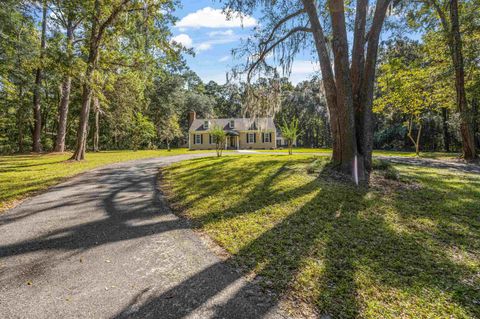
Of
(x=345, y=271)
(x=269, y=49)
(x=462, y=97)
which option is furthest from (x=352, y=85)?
(x=462, y=97)

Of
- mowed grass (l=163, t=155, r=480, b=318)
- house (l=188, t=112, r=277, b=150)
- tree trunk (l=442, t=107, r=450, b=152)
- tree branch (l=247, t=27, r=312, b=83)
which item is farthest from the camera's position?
house (l=188, t=112, r=277, b=150)

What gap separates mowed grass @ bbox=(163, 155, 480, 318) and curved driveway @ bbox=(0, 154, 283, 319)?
0.41m

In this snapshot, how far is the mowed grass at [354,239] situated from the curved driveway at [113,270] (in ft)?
1.34

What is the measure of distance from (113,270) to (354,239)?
3.11 m

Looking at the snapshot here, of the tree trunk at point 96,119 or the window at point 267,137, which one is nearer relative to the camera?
the tree trunk at point 96,119

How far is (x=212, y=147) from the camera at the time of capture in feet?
108

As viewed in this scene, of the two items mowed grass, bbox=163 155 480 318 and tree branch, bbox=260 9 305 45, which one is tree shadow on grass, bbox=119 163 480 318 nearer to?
mowed grass, bbox=163 155 480 318

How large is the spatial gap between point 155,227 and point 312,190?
350cm

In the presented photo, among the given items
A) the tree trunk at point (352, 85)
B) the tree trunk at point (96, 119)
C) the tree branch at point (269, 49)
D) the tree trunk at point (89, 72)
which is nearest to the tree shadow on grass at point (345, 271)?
the tree trunk at point (352, 85)

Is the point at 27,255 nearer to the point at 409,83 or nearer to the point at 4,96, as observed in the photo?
the point at 409,83

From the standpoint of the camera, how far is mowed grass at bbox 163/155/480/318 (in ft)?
7.60

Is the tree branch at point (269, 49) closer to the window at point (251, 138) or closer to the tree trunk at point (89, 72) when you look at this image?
the tree trunk at point (89, 72)

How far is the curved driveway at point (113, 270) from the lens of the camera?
2176mm

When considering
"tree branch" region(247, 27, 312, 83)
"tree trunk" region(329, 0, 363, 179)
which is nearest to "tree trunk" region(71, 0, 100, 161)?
"tree branch" region(247, 27, 312, 83)
